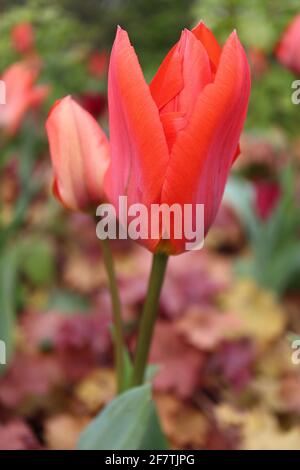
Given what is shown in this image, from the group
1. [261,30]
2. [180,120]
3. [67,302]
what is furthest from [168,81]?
[261,30]

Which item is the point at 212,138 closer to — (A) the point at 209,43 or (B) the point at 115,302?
(A) the point at 209,43

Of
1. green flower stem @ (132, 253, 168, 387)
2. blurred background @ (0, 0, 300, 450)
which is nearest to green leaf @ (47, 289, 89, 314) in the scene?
blurred background @ (0, 0, 300, 450)

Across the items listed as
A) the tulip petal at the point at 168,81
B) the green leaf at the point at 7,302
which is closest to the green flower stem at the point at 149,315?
the tulip petal at the point at 168,81

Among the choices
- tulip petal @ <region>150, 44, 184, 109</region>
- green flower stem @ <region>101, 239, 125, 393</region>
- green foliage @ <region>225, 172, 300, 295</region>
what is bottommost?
green foliage @ <region>225, 172, 300, 295</region>

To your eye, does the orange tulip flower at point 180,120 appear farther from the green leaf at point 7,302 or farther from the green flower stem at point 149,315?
the green leaf at point 7,302

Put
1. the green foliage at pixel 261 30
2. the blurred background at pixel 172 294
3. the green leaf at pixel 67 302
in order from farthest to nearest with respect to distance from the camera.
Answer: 1. the green foliage at pixel 261 30
2. the green leaf at pixel 67 302
3. the blurred background at pixel 172 294

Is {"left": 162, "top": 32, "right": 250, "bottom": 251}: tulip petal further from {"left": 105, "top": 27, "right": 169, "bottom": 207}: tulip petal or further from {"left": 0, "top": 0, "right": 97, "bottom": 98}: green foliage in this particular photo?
{"left": 0, "top": 0, "right": 97, "bottom": 98}: green foliage
